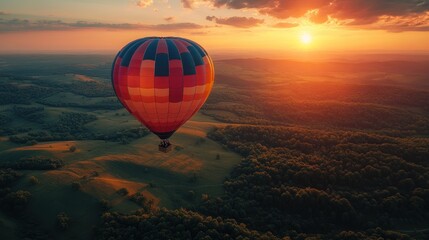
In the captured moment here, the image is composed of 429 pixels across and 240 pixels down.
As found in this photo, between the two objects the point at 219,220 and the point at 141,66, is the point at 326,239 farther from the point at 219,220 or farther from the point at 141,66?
the point at 141,66

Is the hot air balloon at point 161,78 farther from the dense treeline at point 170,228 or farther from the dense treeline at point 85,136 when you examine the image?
the dense treeline at point 85,136

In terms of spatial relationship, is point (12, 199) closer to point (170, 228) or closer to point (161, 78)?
point (170, 228)

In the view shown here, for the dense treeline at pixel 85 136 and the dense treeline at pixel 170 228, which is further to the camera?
the dense treeline at pixel 85 136

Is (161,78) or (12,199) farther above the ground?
(161,78)

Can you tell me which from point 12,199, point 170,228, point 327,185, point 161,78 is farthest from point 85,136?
point 161,78

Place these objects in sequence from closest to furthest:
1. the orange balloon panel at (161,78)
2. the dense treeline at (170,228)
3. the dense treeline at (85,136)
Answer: the orange balloon panel at (161,78) < the dense treeline at (170,228) < the dense treeline at (85,136)

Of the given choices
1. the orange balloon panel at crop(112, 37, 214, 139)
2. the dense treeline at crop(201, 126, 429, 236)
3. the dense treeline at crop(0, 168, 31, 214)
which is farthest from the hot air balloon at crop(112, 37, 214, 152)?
the dense treeline at crop(0, 168, 31, 214)

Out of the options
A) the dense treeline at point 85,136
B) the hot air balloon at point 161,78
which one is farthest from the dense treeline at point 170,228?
the dense treeline at point 85,136
